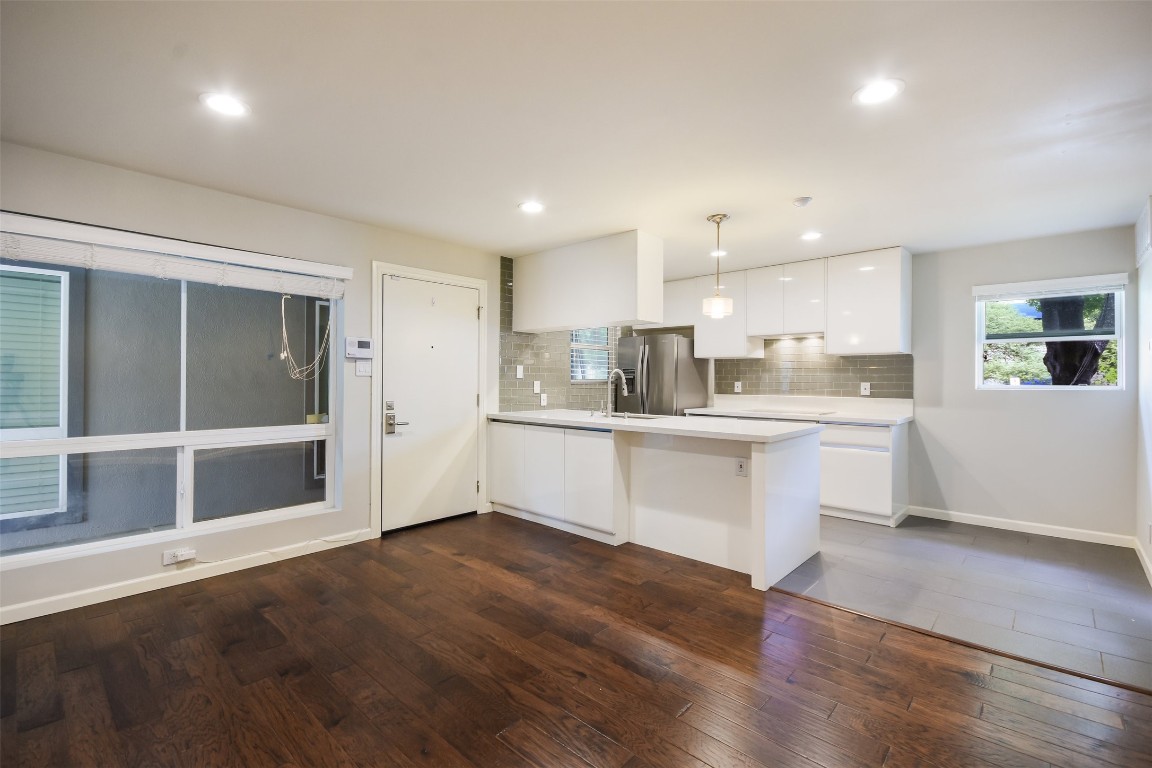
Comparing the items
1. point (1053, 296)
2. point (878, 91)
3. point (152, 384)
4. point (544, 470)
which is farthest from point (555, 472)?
point (1053, 296)

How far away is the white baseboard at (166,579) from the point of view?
2658mm

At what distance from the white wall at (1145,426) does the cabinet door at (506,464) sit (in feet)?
13.6

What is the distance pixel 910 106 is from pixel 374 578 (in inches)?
142

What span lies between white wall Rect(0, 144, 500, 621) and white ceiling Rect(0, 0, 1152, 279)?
0.15 m

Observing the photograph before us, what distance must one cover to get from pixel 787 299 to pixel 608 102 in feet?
11.4

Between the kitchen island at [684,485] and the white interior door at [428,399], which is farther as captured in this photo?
the white interior door at [428,399]

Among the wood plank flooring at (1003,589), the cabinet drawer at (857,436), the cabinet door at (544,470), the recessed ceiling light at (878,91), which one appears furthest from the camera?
the cabinet drawer at (857,436)

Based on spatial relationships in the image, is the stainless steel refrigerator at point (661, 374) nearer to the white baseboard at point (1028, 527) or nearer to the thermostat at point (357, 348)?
the white baseboard at point (1028, 527)

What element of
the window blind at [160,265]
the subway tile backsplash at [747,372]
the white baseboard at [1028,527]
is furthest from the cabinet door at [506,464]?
the white baseboard at [1028,527]

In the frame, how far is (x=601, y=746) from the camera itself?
1.73 meters

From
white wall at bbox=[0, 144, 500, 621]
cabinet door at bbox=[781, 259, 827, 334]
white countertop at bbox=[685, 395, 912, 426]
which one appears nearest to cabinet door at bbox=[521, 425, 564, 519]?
white wall at bbox=[0, 144, 500, 621]

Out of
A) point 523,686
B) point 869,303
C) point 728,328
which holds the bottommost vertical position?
point 523,686

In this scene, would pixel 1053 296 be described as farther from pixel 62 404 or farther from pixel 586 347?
pixel 62 404

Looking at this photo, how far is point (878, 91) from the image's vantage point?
6.70 feet
